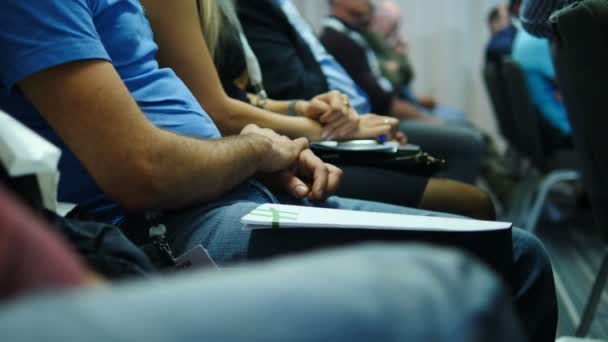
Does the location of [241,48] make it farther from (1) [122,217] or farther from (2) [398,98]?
(2) [398,98]

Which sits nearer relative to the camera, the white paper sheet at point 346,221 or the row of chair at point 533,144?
the white paper sheet at point 346,221

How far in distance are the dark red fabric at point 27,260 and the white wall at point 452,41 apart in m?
4.93

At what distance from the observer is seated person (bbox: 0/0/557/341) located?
84 centimetres

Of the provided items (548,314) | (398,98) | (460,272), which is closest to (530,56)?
(398,98)

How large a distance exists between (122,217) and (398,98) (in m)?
3.23

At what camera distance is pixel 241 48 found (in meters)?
1.52

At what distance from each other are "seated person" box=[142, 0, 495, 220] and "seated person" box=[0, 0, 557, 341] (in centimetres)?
13

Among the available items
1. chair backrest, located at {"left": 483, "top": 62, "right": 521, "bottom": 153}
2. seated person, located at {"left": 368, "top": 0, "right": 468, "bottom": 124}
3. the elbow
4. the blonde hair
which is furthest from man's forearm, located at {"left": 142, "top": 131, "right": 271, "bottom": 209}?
seated person, located at {"left": 368, "top": 0, "right": 468, "bottom": 124}

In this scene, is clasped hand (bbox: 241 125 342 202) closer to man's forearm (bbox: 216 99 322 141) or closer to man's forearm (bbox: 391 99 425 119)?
man's forearm (bbox: 216 99 322 141)

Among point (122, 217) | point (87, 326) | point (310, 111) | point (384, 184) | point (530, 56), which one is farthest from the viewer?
point (530, 56)

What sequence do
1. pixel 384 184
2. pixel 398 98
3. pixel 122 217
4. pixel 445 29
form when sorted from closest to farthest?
pixel 122 217
pixel 384 184
pixel 398 98
pixel 445 29

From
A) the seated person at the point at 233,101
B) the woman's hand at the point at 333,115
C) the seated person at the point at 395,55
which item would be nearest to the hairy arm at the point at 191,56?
the seated person at the point at 233,101

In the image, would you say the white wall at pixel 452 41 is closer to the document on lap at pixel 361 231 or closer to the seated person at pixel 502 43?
the seated person at pixel 502 43

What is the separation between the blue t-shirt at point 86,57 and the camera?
0.84 metres
